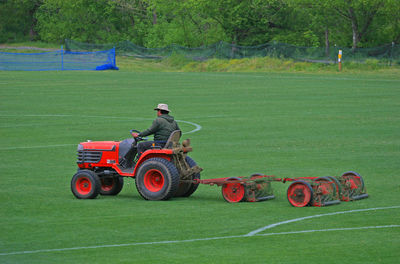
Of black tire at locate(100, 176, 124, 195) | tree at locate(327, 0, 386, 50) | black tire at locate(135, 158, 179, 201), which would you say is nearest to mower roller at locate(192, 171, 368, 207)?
black tire at locate(135, 158, 179, 201)

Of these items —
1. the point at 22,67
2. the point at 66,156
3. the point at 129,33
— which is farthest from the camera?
the point at 129,33

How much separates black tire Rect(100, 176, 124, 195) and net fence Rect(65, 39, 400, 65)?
2014 inches

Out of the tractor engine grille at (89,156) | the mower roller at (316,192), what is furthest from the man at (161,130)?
the mower roller at (316,192)

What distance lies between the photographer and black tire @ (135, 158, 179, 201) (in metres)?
13.9

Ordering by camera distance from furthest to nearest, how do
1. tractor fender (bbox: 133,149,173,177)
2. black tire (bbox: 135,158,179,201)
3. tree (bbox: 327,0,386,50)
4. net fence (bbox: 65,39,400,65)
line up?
tree (bbox: 327,0,386,50)
net fence (bbox: 65,39,400,65)
tractor fender (bbox: 133,149,173,177)
black tire (bbox: 135,158,179,201)

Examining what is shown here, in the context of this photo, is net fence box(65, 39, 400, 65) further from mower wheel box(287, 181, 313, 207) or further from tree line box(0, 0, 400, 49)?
mower wheel box(287, 181, 313, 207)

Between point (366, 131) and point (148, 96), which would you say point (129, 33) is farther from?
point (366, 131)

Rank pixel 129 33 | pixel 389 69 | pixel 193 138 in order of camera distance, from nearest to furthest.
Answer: pixel 193 138
pixel 389 69
pixel 129 33

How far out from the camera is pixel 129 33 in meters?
109

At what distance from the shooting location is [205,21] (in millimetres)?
92562

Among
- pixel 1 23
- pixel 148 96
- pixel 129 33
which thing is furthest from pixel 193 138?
pixel 1 23

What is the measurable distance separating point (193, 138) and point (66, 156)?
502 centimetres

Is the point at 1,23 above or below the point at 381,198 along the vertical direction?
above

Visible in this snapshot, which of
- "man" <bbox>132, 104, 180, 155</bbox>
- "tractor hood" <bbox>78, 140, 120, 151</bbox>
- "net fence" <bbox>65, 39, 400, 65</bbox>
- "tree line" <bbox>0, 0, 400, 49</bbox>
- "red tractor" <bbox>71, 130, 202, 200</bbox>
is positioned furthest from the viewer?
"tree line" <bbox>0, 0, 400, 49</bbox>
